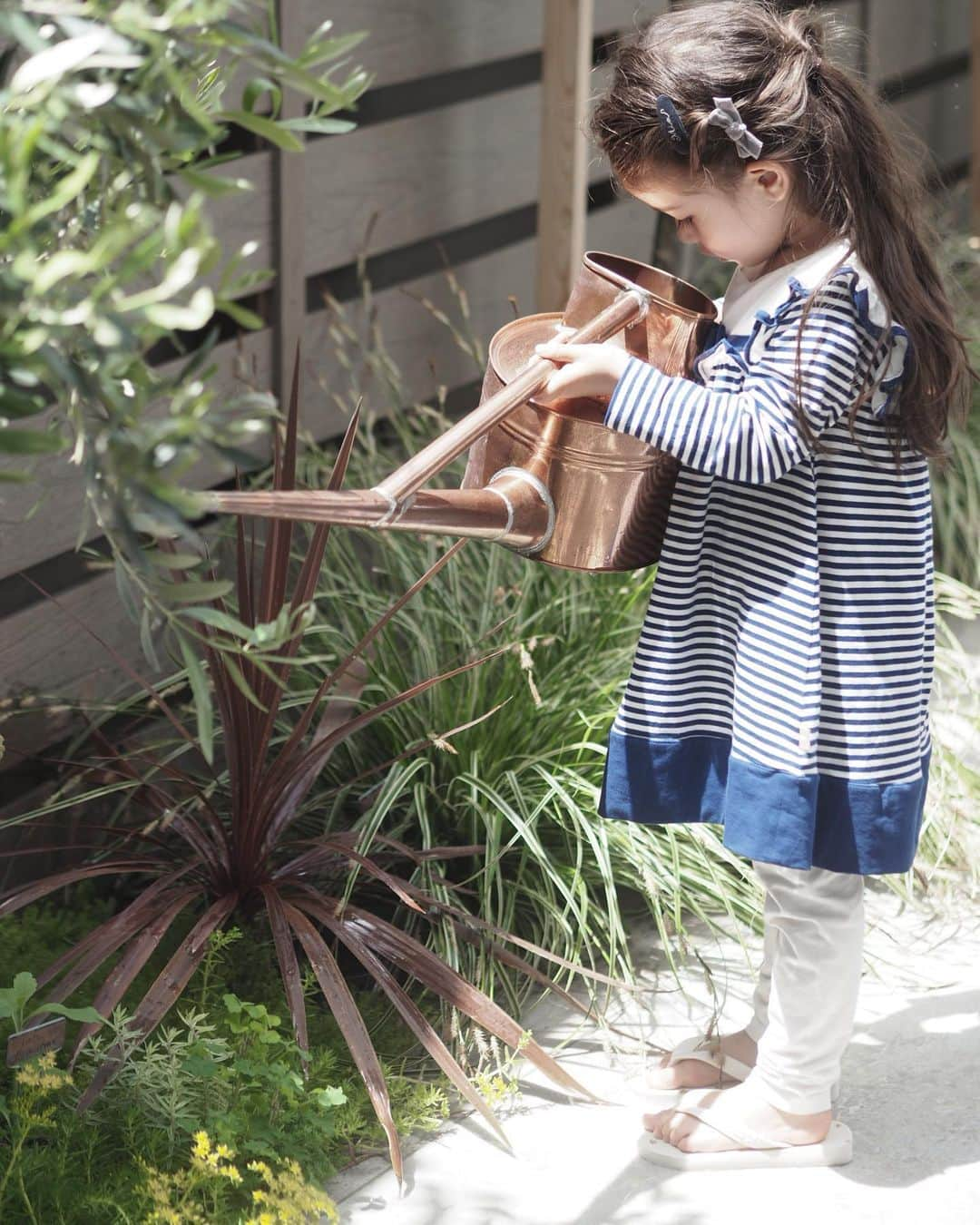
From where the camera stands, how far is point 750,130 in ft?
5.50

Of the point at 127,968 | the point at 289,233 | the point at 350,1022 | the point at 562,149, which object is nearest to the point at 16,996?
the point at 127,968

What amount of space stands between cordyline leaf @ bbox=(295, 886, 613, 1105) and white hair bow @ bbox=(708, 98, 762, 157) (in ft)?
3.71

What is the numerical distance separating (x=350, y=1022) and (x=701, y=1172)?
1.61 feet

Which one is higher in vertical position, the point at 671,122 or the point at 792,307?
the point at 671,122

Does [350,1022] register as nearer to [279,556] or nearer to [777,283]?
[279,556]

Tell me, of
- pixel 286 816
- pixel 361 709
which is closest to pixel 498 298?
pixel 361 709

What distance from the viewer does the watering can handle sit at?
56.2 inches

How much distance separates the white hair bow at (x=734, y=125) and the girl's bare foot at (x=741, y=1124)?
3.81ft

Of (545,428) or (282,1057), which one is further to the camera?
Result: (282,1057)

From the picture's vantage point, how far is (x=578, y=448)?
5.58ft

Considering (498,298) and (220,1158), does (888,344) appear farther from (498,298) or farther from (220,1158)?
(498,298)

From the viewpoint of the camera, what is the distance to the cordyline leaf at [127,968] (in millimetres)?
1896

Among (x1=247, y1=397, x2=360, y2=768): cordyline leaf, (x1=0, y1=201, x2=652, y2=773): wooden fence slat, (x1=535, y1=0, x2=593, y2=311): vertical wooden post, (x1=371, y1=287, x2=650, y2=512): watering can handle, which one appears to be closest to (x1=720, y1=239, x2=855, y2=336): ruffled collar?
(x1=371, y1=287, x2=650, y2=512): watering can handle

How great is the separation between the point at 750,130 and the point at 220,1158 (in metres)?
1.35
